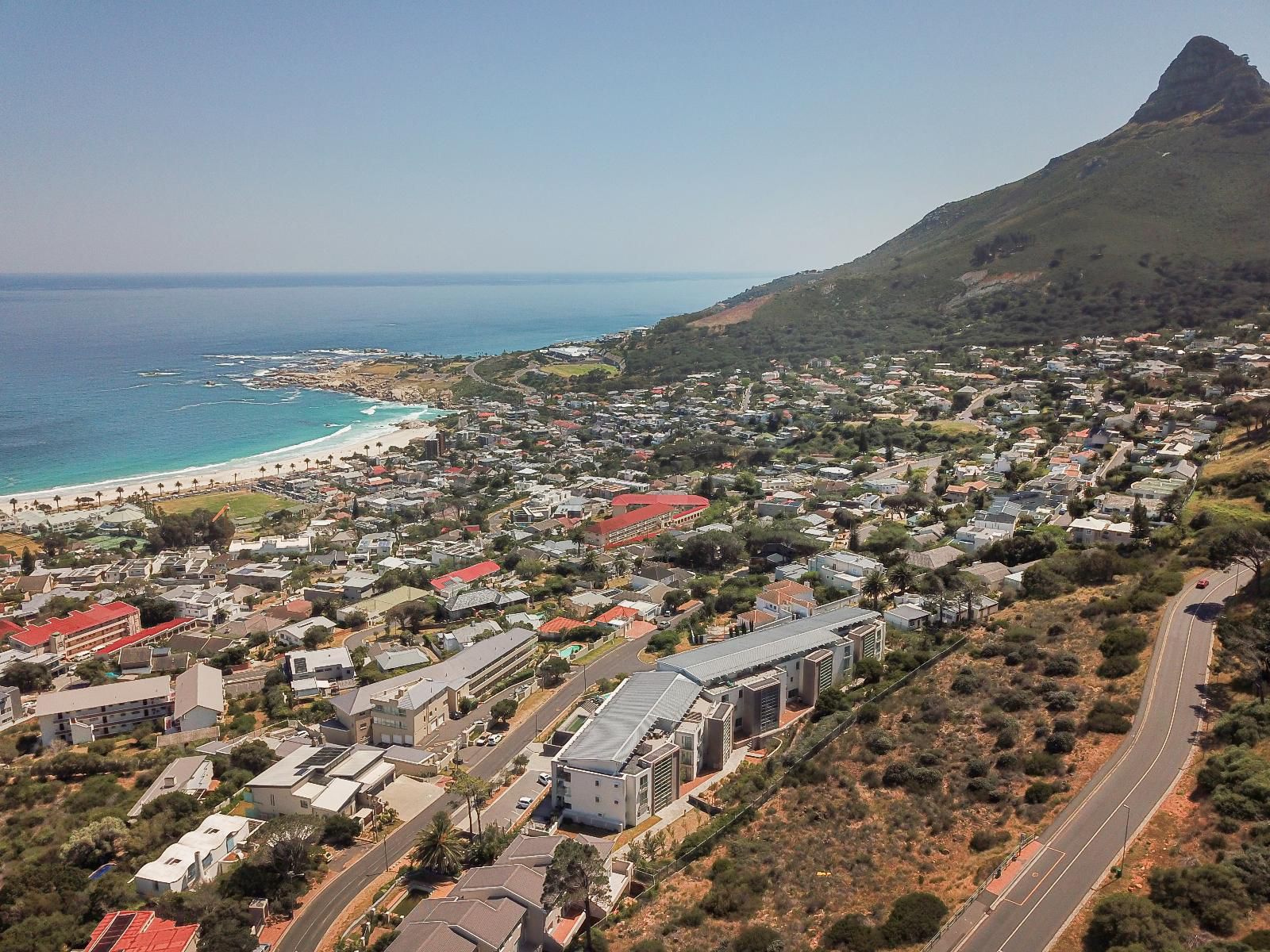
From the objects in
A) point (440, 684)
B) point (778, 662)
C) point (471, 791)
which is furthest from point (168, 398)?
point (778, 662)

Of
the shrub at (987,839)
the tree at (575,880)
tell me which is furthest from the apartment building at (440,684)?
the shrub at (987,839)

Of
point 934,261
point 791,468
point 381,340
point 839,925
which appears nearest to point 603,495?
point 791,468

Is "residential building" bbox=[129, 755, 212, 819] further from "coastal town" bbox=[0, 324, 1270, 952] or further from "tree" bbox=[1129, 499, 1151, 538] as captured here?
"tree" bbox=[1129, 499, 1151, 538]

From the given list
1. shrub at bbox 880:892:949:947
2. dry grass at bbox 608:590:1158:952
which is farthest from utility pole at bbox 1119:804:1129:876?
shrub at bbox 880:892:949:947

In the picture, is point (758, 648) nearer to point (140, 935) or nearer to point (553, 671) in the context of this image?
point (553, 671)

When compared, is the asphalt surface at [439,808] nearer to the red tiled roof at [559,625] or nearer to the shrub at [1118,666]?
the red tiled roof at [559,625]
